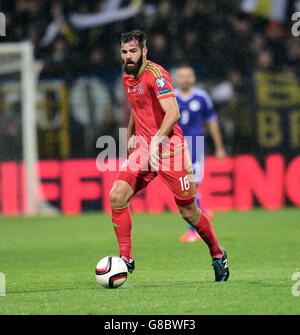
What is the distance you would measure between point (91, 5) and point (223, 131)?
484cm

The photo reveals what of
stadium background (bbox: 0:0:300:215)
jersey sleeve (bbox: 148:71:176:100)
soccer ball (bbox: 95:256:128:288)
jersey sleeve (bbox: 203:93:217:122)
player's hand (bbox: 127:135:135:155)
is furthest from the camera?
stadium background (bbox: 0:0:300:215)

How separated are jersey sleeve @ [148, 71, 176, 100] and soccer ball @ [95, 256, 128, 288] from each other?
128cm

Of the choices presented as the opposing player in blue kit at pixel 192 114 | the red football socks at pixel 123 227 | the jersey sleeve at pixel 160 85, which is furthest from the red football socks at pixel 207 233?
the opposing player in blue kit at pixel 192 114

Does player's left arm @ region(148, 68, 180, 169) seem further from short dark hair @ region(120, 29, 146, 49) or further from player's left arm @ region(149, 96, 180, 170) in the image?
short dark hair @ region(120, 29, 146, 49)

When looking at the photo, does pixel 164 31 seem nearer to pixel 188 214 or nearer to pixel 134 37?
pixel 134 37

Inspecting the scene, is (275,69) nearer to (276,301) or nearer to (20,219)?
(20,219)

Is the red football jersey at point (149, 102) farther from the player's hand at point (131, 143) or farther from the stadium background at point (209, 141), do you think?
the stadium background at point (209, 141)

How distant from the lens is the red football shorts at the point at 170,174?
6.39 meters

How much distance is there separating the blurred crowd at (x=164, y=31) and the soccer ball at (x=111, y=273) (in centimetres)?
1005

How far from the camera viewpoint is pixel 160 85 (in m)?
6.29

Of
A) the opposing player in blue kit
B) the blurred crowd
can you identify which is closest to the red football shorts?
the opposing player in blue kit

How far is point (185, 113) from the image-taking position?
10.4 metres

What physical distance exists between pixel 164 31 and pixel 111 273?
1188cm

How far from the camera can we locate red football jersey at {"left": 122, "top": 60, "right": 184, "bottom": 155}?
20.9 ft
